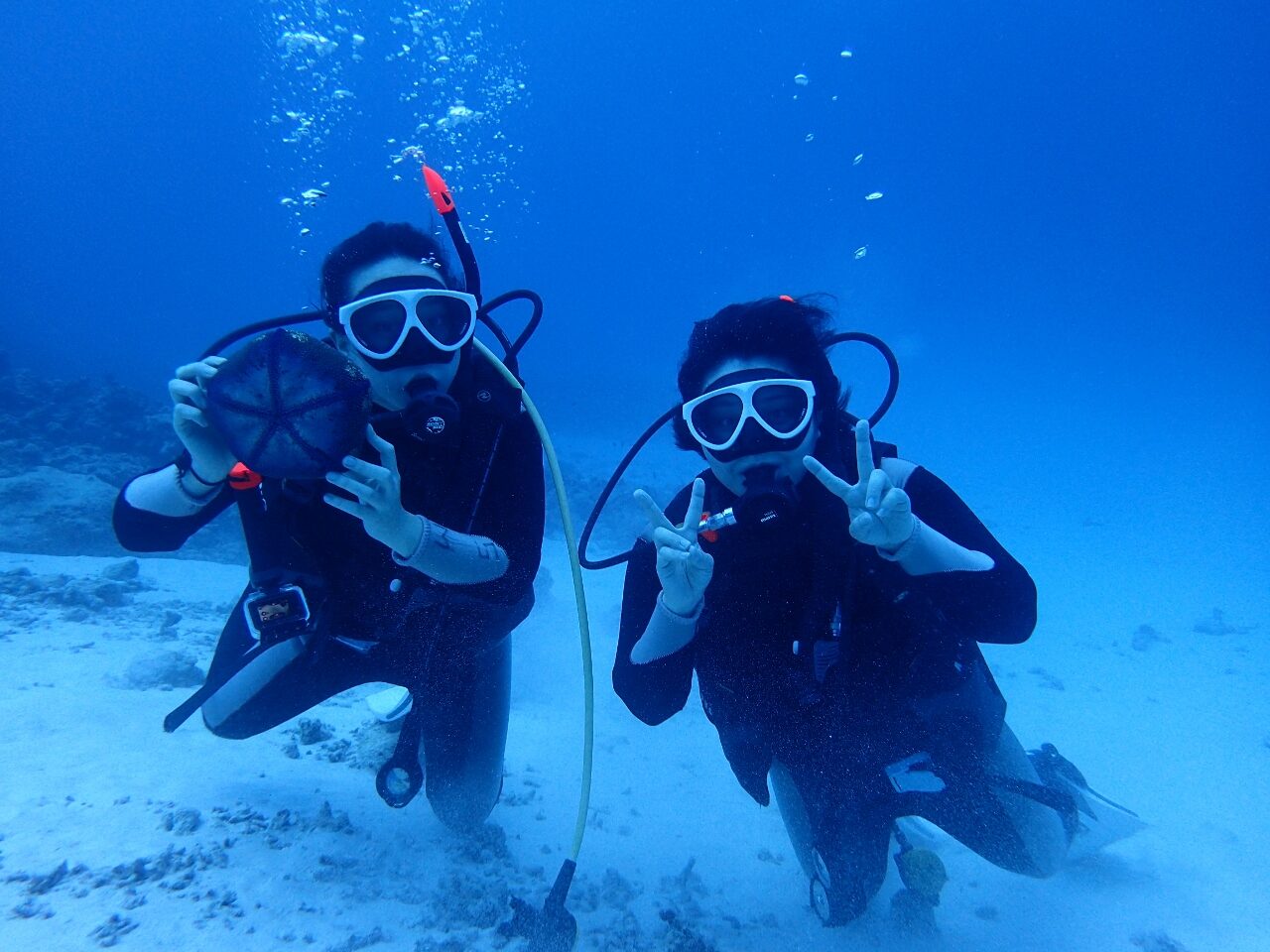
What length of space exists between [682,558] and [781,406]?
1.00 metres

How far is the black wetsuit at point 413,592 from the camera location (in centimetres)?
318

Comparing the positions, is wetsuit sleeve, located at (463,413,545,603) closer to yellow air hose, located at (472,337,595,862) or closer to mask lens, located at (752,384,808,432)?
yellow air hose, located at (472,337,595,862)

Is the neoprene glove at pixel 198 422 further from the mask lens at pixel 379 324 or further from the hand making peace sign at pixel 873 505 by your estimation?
the hand making peace sign at pixel 873 505

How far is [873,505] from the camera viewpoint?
2.55 metres

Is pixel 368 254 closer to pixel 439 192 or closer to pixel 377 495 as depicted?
pixel 439 192

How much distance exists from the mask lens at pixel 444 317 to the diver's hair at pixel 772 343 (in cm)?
127

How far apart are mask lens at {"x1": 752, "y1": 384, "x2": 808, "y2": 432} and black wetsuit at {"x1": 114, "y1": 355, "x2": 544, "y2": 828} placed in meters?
1.41

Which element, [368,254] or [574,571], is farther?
[574,571]

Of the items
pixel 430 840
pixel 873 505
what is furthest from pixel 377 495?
pixel 430 840

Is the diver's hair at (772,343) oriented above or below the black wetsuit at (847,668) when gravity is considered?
above

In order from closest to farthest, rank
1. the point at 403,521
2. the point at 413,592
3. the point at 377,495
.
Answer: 1. the point at 377,495
2. the point at 403,521
3. the point at 413,592

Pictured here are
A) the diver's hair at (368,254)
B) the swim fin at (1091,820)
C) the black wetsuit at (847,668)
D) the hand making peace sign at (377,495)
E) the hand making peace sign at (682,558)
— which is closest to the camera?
the hand making peace sign at (377,495)

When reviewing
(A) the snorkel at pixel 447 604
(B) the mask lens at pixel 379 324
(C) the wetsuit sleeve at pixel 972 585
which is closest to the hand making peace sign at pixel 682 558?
(A) the snorkel at pixel 447 604

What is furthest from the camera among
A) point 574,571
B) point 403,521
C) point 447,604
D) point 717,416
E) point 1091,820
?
point 1091,820
